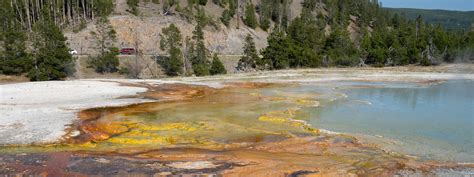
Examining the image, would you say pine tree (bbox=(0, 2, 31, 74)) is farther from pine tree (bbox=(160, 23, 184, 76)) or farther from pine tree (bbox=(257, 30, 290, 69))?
pine tree (bbox=(257, 30, 290, 69))

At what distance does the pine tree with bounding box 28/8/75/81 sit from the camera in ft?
136

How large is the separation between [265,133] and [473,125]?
7.24 m

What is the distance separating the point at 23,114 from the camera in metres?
15.6

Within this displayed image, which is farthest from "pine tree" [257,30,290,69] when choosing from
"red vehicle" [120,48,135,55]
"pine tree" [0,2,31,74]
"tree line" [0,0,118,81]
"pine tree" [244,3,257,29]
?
"pine tree" [244,3,257,29]

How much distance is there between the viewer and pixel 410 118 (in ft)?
54.7

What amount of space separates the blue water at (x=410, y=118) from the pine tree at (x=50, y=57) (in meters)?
25.6

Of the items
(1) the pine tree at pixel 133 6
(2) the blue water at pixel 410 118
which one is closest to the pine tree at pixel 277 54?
(2) the blue water at pixel 410 118

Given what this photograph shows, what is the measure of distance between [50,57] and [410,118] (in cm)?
3480

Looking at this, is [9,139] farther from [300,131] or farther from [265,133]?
[300,131]

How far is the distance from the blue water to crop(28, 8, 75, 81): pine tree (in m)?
25.6

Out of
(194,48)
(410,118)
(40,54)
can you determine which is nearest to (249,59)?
(194,48)

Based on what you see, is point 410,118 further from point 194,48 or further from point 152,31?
point 152,31

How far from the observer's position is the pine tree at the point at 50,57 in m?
41.4

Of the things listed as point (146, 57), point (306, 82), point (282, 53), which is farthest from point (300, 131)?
point (146, 57)
